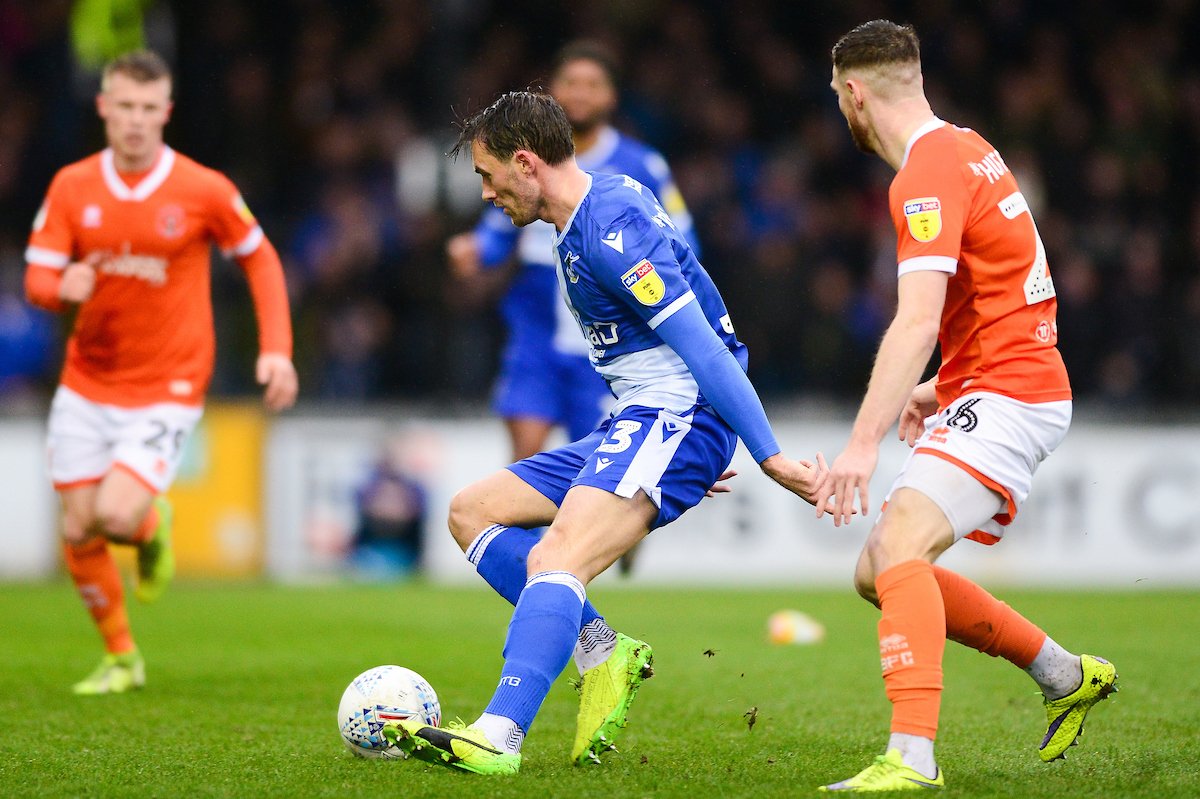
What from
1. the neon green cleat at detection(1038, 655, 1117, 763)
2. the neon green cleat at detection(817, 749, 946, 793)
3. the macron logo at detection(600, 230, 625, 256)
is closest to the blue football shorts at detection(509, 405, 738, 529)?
the macron logo at detection(600, 230, 625, 256)

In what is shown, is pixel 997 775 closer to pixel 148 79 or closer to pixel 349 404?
pixel 148 79

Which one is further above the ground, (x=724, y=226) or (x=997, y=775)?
(x=724, y=226)

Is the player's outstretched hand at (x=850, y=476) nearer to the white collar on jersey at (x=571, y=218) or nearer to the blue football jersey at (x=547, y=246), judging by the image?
the white collar on jersey at (x=571, y=218)

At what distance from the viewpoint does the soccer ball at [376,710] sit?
4602mm

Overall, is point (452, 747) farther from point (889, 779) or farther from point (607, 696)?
point (889, 779)

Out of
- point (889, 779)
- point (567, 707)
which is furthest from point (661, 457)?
point (567, 707)

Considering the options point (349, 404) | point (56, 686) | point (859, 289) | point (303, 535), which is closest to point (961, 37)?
point (859, 289)

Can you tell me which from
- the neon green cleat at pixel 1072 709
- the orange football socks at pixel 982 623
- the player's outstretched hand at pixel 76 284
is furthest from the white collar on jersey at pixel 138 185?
the neon green cleat at pixel 1072 709

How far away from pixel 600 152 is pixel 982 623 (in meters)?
3.87

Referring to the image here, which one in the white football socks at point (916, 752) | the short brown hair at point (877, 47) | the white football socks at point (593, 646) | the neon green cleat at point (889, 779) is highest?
the short brown hair at point (877, 47)

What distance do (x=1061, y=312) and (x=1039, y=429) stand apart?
9604 millimetres

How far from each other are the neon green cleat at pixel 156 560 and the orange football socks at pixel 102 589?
229 millimetres

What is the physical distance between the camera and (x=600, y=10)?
56.9 feet

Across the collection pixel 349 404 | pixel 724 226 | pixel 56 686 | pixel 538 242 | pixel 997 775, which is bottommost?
pixel 56 686
